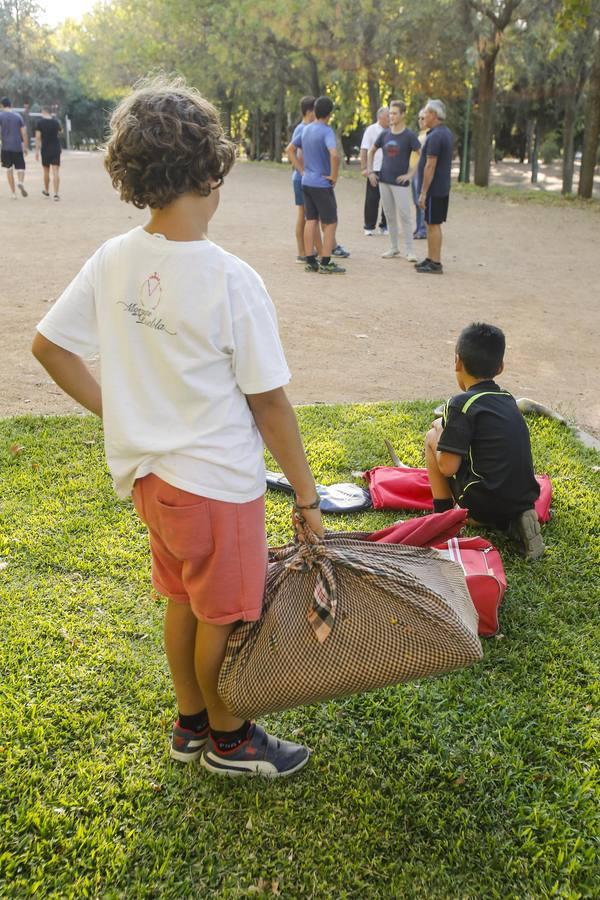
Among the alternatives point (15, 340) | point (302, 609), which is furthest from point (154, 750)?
point (15, 340)

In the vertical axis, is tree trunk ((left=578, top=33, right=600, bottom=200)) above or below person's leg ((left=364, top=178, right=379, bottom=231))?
above

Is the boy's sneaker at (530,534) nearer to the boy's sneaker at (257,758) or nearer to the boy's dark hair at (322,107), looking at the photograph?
the boy's sneaker at (257,758)

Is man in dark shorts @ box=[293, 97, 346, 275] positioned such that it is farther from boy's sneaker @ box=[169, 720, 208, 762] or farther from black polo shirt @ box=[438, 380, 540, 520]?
boy's sneaker @ box=[169, 720, 208, 762]

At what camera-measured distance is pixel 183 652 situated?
2.27 metres

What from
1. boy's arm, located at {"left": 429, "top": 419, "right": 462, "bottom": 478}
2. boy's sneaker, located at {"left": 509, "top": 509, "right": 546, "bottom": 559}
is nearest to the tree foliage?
boy's arm, located at {"left": 429, "top": 419, "right": 462, "bottom": 478}

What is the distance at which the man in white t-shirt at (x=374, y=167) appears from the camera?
12.5 meters

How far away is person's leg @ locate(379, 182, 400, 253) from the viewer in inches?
430

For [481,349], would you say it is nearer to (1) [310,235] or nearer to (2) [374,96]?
(1) [310,235]

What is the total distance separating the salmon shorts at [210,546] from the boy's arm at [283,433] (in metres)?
0.12

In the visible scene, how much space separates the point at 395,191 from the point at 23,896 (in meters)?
10.1

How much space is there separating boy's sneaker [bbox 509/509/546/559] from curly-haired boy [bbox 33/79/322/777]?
166cm

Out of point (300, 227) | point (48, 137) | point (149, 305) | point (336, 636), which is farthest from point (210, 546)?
point (48, 137)

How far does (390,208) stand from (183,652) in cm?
993

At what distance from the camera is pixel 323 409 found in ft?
18.0
